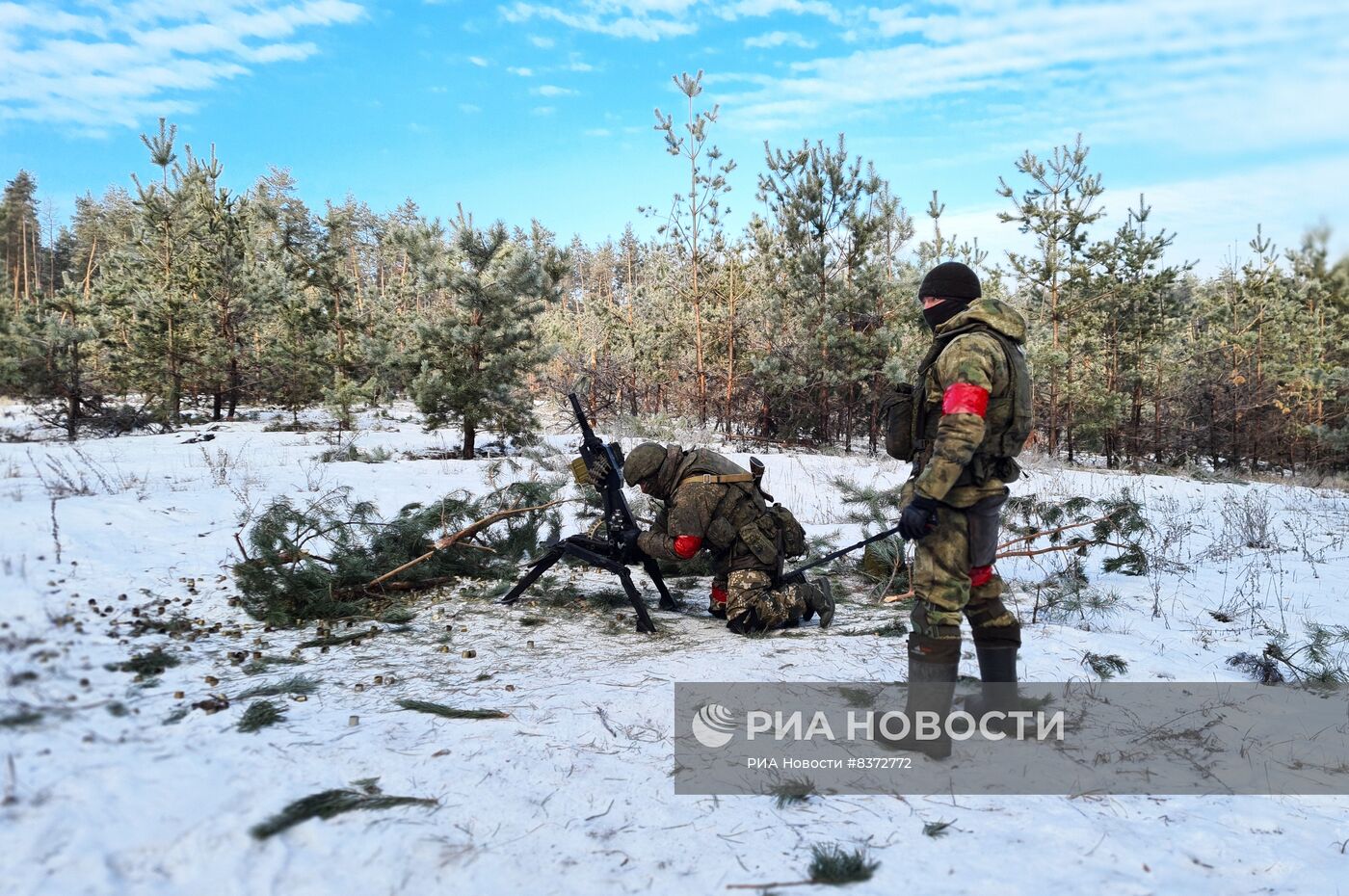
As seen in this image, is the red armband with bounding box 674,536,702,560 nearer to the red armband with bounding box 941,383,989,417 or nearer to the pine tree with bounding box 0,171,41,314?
the red armband with bounding box 941,383,989,417

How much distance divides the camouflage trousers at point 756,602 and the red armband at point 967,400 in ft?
6.67

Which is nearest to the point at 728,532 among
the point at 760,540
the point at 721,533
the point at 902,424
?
the point at 721,533

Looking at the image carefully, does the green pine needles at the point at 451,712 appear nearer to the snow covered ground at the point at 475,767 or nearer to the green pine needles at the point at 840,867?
the snow covered ground at the point at 475,767

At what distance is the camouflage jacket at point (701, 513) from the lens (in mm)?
4527

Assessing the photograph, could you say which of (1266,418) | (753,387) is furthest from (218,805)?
(1266,418)

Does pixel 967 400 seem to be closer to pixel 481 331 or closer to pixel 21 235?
pixel 481 331

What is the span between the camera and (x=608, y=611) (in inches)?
196

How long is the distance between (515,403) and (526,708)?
9.43 metres

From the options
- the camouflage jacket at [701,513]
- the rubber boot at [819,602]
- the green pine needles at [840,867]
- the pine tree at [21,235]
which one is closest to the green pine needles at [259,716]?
the green pine needles at [840,867]

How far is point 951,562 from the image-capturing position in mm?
3037

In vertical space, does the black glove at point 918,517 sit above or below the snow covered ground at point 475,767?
above

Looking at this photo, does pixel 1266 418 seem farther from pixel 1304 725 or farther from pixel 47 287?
pixel 47 287

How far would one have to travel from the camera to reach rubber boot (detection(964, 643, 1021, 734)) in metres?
3.21

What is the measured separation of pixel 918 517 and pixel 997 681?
3.15 feet
